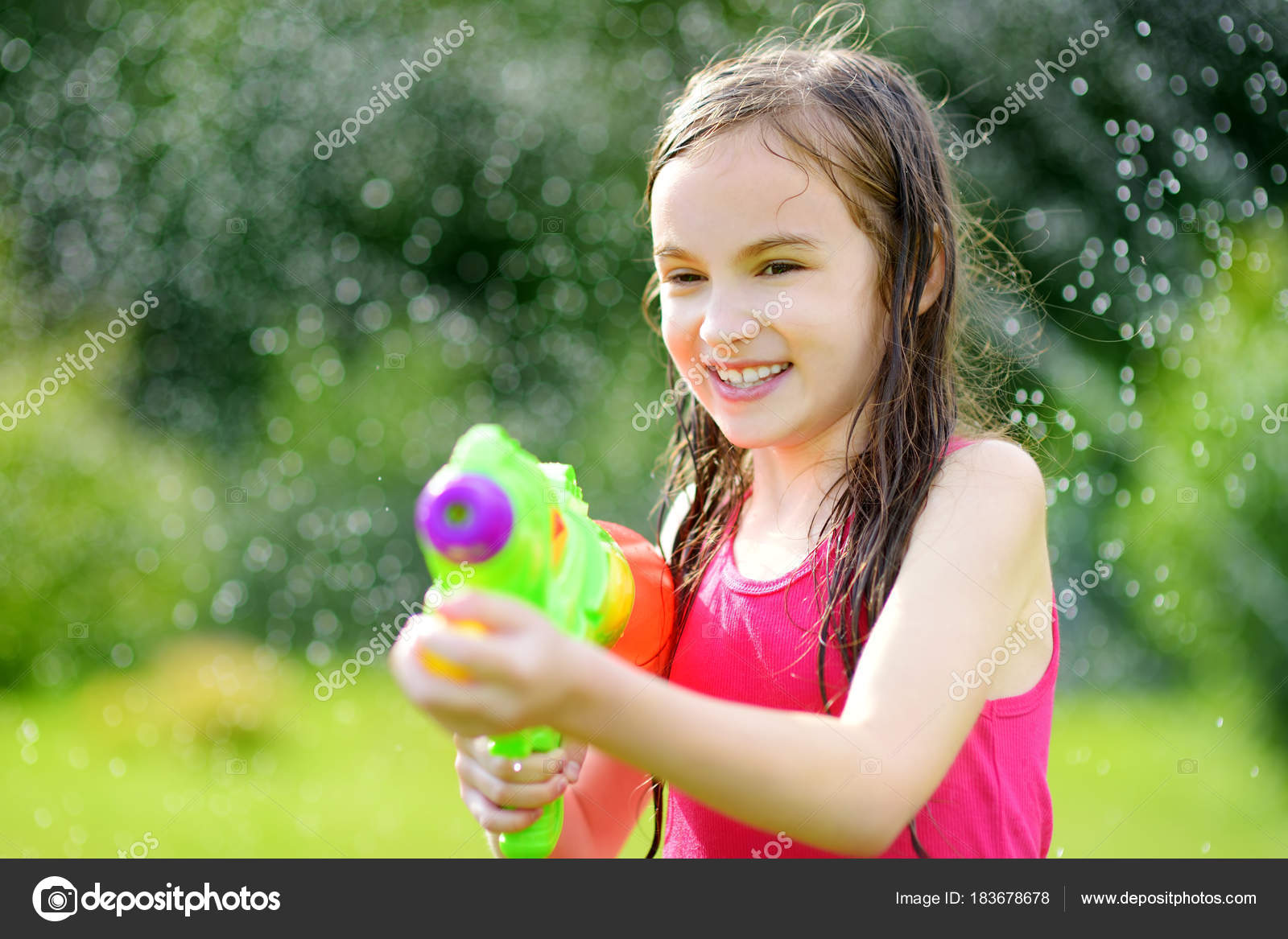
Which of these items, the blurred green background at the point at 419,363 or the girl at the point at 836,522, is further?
the blurred green background at the point at 419,363

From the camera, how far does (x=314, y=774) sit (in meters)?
4.80

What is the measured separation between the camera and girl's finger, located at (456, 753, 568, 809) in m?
1.25

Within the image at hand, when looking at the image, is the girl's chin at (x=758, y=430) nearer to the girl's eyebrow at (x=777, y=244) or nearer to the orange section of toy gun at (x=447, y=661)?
the girl's eyebrow at (x=777, y=244)

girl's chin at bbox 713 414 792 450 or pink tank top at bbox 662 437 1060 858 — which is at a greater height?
girl's chin at bbox 713 414 792 450

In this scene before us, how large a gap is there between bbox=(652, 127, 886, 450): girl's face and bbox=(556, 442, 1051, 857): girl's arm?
20cm

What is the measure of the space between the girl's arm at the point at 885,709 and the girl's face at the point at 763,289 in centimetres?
20

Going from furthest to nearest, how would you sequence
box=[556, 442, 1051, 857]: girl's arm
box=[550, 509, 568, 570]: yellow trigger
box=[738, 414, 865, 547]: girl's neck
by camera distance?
1. box=[738, 414, 865, 547]: girl's neck
2. box=[550, 509, 568, 570]: yellow trigger
3. box=[556, 442, 1051, 857]: girl's arm

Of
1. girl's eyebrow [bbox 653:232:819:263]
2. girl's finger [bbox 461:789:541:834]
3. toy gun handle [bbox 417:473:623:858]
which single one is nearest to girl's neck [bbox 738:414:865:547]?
girl's eyebrow [bbox 653:232:819:263]

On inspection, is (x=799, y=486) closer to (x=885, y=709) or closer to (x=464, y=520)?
(x=885, y=709)

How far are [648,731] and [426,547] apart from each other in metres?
0.24

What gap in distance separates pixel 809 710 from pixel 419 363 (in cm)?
513

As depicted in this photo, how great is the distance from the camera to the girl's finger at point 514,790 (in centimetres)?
125

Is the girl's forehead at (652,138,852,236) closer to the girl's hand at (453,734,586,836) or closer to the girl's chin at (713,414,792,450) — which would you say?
the girl's chin at (713,414,792,450)
